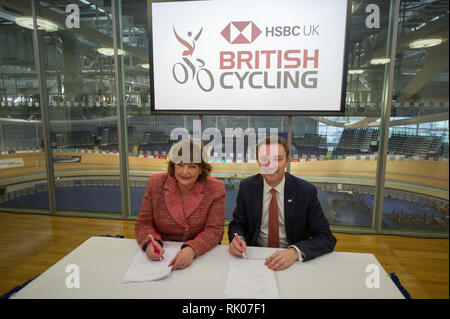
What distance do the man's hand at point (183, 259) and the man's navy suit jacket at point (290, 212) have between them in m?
0.36

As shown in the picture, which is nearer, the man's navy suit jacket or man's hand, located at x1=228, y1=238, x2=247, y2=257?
man's hand, located at x1=228, y1=238, x2=247, y2=257

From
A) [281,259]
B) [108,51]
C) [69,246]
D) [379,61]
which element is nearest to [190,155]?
[281,259]

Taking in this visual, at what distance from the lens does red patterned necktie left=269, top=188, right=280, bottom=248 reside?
163cm

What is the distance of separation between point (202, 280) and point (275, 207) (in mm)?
660

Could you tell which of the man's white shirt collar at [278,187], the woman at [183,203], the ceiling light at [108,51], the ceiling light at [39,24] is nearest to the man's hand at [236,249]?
the woman at [183,203]

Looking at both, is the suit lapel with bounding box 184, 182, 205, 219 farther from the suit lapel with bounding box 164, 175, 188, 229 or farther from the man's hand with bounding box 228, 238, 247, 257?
the man's hand with bounding box 228, 238, 247, 257

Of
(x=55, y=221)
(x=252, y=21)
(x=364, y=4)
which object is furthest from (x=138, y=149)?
(x=364, y=4)

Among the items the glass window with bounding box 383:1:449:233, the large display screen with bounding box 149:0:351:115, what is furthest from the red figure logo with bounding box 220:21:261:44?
the glass window with bounding box 383:1:449:233

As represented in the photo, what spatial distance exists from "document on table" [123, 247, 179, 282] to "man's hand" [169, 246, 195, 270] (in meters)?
0.03

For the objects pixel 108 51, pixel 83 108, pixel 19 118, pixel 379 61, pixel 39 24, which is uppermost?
pixel 39 24

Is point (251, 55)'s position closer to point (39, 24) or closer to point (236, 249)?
point (236, 249)

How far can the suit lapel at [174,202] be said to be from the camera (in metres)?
1.56

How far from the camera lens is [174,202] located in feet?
5.18

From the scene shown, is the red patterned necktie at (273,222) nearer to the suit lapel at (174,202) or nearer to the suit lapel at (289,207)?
the suit lapel at (289,207)
